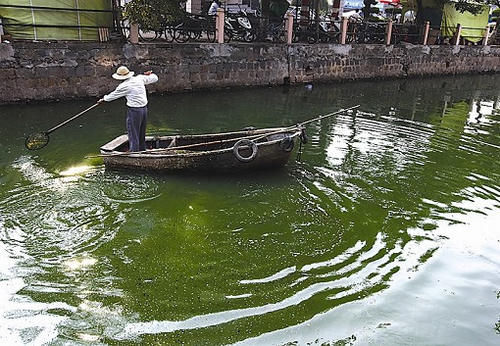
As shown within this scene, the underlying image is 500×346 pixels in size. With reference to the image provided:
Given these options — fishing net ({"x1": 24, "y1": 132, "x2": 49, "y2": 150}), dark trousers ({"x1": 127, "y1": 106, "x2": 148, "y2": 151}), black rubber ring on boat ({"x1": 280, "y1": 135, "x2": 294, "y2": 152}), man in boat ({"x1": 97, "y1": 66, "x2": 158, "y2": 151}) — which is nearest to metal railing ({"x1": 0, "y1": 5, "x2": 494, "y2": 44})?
fishing net ({"x1": 24, "y1": 132, "x2": 49, "y2": 150})

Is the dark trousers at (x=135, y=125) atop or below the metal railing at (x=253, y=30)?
below

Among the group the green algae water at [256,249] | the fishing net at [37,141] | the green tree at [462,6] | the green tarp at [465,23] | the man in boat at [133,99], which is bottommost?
the green algae water at [256,249]

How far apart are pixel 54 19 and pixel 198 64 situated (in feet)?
14.3

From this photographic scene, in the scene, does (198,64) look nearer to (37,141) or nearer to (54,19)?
(54,19)

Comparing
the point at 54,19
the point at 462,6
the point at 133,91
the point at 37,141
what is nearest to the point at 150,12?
the point at 54,19

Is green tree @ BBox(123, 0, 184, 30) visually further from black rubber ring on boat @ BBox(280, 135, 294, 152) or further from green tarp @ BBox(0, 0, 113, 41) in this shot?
black rubber ring on boat @ BBox(280, 135, 294, 152)

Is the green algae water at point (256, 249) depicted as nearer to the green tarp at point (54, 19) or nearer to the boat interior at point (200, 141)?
the boat interior at point (200, 141)

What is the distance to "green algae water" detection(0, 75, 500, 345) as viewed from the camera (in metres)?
4.18

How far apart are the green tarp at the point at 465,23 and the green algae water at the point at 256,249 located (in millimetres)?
13935

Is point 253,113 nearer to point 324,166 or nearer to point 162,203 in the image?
point 324,166

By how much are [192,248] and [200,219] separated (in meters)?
0.79

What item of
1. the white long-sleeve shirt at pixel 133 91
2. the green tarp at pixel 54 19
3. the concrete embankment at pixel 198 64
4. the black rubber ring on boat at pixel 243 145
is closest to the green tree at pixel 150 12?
the concrete embankment at pixel 198 64

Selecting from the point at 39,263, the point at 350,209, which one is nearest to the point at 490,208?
the point at 350,209

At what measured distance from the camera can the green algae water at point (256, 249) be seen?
418 cm
